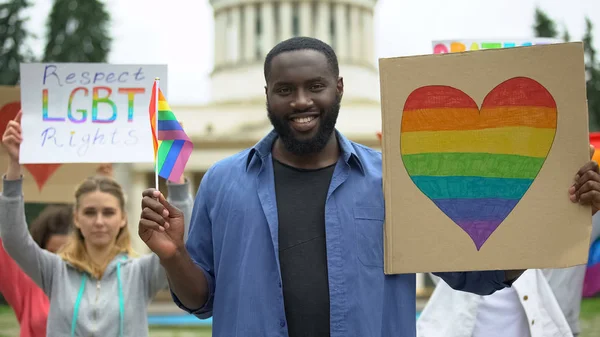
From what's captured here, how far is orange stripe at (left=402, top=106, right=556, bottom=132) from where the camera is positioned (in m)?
2.69

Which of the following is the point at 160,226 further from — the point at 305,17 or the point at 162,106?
the point at 305,17

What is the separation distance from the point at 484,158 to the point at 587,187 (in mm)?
311

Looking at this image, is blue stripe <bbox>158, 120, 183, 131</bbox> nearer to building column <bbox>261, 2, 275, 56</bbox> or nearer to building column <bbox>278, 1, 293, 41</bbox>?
building column <bbox>261, 2, 275, 56</bbox>

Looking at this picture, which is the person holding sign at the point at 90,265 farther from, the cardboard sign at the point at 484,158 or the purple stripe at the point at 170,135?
the cardboard sign at the point at 484,158

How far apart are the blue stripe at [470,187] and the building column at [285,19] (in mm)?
44450

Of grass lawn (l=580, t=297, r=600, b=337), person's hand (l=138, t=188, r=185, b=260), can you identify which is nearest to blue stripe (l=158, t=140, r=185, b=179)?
person's hand (l=138, t=188, r=185, b=260)

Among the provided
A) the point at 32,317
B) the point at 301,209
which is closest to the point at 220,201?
the point at 301,209

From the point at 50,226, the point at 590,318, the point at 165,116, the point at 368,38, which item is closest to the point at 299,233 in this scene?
the point at 165,116

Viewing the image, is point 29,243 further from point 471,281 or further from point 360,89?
point 360,89

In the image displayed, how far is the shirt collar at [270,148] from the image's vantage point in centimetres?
283

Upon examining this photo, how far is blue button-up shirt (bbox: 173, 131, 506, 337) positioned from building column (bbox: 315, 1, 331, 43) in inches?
1746

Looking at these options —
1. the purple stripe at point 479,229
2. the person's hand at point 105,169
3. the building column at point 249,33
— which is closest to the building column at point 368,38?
the building column at point 249,33

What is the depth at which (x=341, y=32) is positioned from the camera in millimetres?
47281

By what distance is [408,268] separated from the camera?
2.68m
